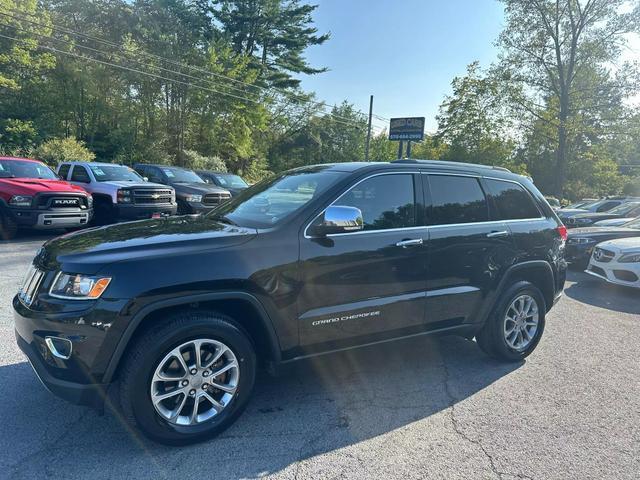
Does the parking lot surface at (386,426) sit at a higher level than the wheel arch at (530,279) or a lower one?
lower

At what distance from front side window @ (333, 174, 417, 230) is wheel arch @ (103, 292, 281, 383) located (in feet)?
3.38

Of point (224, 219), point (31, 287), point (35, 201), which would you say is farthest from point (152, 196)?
point (31, 287)

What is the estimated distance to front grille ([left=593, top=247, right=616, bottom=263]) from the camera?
283 inches

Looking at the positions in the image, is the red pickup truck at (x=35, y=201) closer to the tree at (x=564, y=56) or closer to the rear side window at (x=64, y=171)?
the rear side window at (x=64, y=171)

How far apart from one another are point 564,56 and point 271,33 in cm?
2175

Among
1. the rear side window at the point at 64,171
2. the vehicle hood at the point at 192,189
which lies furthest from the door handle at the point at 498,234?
the rear side window at the point at 64,171

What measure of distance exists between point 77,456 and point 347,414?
1.74 meters

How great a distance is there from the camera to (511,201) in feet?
13.3

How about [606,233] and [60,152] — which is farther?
[60,152]

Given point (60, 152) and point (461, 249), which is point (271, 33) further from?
point (461, 249)

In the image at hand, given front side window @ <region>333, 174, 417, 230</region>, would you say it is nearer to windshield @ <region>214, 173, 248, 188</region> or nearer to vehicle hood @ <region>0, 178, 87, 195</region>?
vehicle hood @ <region>0, 178, 87, 195</region>

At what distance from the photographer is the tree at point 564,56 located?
78.6 feet

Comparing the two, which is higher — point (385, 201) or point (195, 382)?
point (385, 201)

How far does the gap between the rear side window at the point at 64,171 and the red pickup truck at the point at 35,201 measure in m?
1.54
